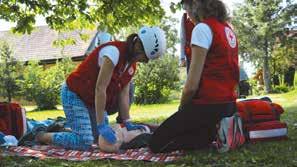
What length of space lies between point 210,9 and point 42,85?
24.3 meters

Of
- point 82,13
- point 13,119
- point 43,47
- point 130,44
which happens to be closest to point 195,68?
point 130,44

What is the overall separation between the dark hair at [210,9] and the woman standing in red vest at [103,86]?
0.50m

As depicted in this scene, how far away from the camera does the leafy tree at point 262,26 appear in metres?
45.8

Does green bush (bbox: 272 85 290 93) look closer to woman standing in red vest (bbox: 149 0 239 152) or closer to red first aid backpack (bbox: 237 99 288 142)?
red first aid backpack (bbox: 237 99 288 142)

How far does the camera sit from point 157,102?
90.9 ft

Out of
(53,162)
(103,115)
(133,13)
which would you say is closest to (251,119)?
(103,115)

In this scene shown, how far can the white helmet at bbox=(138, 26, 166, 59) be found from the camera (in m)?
5.30

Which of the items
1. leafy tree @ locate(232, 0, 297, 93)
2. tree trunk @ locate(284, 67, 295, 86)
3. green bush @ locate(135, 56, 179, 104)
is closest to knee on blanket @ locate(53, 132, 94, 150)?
green bush @ locate(135, 56, 179, 104)

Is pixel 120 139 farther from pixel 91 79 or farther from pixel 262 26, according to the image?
pixel 262 26

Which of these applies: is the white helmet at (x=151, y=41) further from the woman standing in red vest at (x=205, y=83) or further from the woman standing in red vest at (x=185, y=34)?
the woman standing in red vest at (x=185, y=34)

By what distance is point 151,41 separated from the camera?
17.5 feet

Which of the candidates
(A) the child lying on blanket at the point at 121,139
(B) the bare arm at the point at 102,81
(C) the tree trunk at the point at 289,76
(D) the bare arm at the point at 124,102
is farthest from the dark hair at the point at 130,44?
(C) the tree trunk at the point at 289,76

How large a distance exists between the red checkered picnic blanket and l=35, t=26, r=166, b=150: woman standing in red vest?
214 millimetres

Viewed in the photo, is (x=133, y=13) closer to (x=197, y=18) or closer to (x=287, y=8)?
(x=197, y=18)
